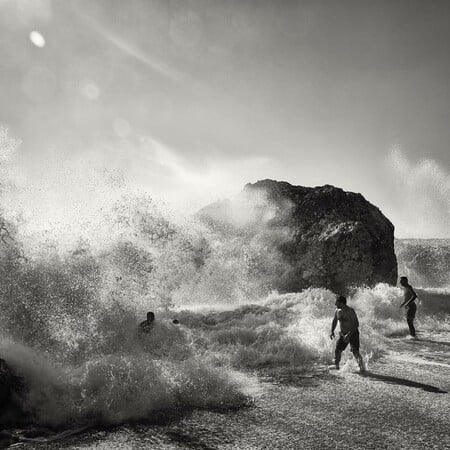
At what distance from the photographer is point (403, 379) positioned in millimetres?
7324

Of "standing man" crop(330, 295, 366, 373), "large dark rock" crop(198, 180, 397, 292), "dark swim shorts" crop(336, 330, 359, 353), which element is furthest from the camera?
"large dark rock" crop(198, 180, 397, 292)

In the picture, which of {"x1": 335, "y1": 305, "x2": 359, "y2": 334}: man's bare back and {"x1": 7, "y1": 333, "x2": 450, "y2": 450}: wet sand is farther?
{"x1": 335, "y1": 305, "x2": 359, "y2": 334}: man's bare back

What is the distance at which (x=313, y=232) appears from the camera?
21672mm

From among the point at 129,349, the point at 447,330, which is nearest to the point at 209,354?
the point at 129,349

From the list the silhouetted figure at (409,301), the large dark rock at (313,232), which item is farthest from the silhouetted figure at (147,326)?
the large dark rock at (313,232)

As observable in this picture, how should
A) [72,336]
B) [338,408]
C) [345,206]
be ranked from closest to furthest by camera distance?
[338,408]
[72,336]
[345,206]

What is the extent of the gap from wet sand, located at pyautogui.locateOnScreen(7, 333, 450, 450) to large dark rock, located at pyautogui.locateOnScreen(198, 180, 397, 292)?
1251cm

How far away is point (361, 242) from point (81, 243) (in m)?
14.3

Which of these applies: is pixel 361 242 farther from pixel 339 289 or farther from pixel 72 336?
pixel 72 336

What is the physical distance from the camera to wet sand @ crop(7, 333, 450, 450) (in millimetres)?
4715

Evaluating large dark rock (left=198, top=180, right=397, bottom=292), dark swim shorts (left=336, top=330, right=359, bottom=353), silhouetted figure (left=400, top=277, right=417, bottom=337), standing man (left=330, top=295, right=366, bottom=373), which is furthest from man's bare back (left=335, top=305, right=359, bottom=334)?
large dark rock (left=198, top=180, right=397, bottom=292)

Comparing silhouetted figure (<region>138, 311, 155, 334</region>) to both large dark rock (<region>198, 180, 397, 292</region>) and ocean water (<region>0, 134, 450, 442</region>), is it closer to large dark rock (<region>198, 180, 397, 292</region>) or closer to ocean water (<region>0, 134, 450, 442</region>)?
ocean water (<region>0, 134, 450, 442</region>)

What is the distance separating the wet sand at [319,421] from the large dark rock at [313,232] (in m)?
12.5

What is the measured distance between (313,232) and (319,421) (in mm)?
16930
